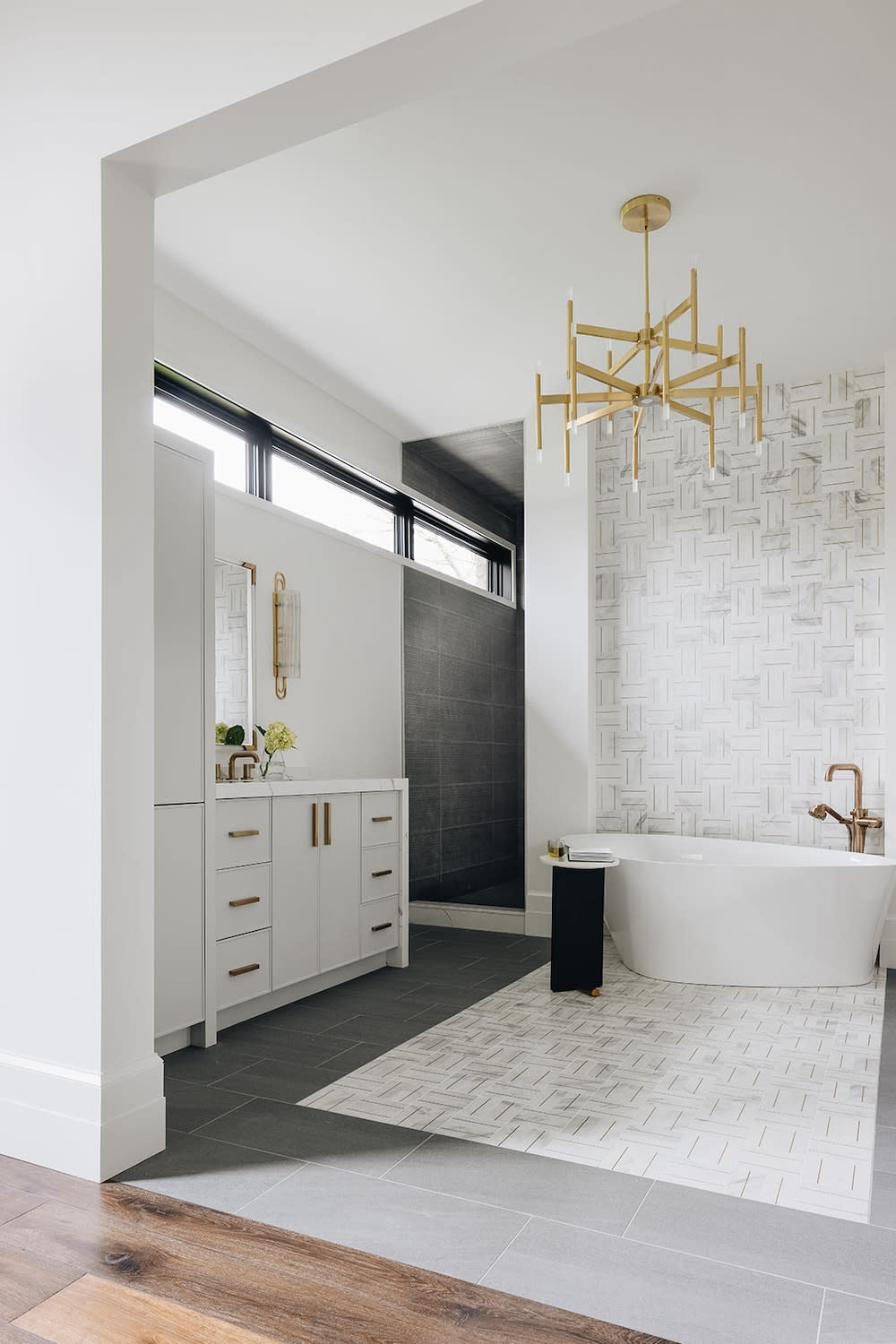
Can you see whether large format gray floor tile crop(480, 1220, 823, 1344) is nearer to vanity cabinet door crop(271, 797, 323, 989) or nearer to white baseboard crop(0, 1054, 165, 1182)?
white baseboard crop(0, 1054, 165, 1182)

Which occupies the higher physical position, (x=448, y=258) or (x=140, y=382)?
(x=448, y=258)

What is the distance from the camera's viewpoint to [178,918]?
118 inches

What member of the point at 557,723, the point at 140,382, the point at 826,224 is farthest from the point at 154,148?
the point at 557,723

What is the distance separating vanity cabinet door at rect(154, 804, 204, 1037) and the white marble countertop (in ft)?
0.60

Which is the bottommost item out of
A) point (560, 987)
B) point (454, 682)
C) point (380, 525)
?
point (560, 987)

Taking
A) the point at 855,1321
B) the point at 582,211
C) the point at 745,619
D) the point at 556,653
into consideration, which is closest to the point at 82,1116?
the point at 855,1321

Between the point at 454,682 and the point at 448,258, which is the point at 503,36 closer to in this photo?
the point at 448,258

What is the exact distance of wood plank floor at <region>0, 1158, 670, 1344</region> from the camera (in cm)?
158

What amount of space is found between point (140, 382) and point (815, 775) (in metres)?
3.86

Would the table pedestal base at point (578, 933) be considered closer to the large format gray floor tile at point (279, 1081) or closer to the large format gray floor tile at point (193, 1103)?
the large format gray floor tile at point (279, 1081)

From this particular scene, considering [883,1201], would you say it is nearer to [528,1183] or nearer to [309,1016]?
[528,1183]

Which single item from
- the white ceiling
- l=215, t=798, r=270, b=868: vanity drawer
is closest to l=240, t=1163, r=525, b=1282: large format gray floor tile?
l=215, t=798, r=270, b=868: vanity drawer

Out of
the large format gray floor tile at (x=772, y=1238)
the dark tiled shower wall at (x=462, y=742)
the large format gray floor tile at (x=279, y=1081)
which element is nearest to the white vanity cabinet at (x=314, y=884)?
the large format gray floor tile at (x=279, y=1081)

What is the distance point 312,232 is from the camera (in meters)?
3.56
